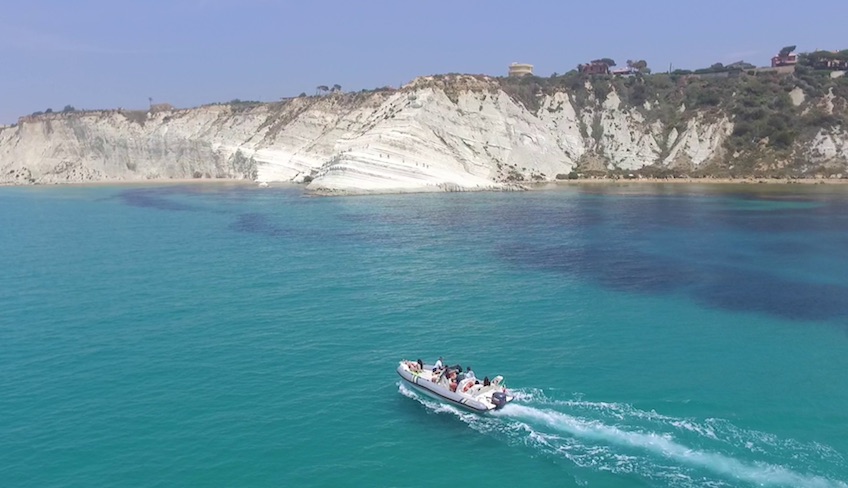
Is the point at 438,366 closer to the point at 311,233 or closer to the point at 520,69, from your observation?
the point at 311,233

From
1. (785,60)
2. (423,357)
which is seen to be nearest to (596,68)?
(785,60)

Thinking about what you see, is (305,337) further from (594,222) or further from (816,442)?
(594,222)

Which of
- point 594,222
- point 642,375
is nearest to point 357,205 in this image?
point 594,222

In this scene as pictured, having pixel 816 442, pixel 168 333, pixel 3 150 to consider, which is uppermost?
pixel 3 150

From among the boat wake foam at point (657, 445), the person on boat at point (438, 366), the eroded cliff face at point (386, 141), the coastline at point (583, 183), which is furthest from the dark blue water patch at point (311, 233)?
the boat wake foam at point (657, 445)

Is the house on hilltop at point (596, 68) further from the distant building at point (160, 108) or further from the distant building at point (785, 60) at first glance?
the distant building at point (160, 108)

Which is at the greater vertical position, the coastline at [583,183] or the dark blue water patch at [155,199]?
the dark blue water patch at [155,199]

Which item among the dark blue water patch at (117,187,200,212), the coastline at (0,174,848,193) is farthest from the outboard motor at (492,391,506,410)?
the coastline at (0,174,848,193)

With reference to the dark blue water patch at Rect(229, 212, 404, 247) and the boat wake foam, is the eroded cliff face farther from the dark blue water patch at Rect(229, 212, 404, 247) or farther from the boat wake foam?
the boat wake foam
